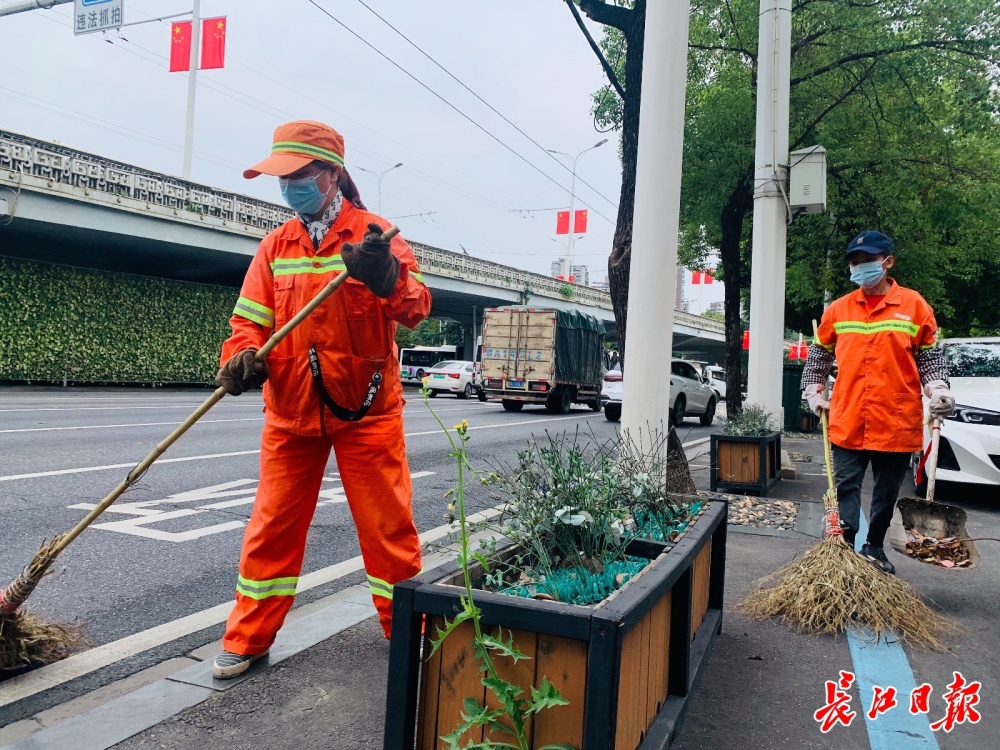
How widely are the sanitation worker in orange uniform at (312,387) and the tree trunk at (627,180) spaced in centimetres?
391

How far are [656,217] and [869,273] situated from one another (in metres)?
1.36

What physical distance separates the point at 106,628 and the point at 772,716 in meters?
2.72

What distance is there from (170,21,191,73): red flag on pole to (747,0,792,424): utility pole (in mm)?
20833

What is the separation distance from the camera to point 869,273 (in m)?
4.29

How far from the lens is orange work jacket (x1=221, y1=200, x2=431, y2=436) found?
112 inches

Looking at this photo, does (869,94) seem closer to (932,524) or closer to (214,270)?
(932,524)

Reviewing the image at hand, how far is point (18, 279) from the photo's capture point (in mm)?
19703

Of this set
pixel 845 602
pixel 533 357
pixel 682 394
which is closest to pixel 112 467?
pixel 845 602

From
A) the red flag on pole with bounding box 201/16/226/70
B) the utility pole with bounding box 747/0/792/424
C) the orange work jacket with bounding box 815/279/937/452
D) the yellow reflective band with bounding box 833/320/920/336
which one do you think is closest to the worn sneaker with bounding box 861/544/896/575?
the orange work jacket with bounding box 815/279/937/452

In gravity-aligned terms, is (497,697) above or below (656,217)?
below

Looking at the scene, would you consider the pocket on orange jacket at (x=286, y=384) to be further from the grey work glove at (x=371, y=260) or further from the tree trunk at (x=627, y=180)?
the tree trunk at (x=627, y=180)

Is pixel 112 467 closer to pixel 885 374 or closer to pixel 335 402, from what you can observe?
pixel 335 402

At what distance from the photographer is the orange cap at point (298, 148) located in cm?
290

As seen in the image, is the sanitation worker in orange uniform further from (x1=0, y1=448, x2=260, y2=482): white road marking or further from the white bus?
the white bus
